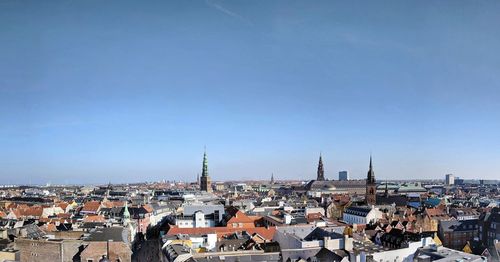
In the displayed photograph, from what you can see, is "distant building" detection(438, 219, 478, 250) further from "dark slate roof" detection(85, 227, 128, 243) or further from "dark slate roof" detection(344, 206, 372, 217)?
"dark slate roof" detection(85, 227, 128, 243)

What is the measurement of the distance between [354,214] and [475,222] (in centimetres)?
2306

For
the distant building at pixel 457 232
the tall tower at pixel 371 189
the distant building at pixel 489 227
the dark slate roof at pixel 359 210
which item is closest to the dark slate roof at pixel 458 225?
the distant building at pixel 457 232

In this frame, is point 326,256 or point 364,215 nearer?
point 326,256

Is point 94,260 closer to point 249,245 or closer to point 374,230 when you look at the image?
point 249,245

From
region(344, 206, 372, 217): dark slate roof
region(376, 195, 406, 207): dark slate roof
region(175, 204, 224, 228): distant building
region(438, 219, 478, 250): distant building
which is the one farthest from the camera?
region(376, 195, 406, 207): dark slate roof

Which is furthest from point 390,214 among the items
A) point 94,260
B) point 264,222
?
point 94,260

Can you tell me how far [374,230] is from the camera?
61969mm

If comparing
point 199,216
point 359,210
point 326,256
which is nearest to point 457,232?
point 359,210

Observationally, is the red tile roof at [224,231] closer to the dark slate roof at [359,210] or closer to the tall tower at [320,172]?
the dark slate roof at [359,210]

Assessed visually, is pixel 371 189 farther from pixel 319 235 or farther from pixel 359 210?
pixel 319 235

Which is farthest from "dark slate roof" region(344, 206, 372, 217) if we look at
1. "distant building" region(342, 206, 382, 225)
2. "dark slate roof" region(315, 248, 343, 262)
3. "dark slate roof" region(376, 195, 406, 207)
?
"dark slate roof" region(315, 248, 343, 262)

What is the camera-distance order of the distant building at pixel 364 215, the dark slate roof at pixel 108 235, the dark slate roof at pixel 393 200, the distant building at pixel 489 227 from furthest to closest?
the dark slate roof at pixel 393 200 → the distant building at pixel 364 215 → the distant building at pixel 489 227 → the dark slate roof at pixel 108 235

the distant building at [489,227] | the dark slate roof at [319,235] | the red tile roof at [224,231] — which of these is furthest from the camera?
the distant building at [489,227]

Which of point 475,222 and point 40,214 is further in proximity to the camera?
point 40,214
